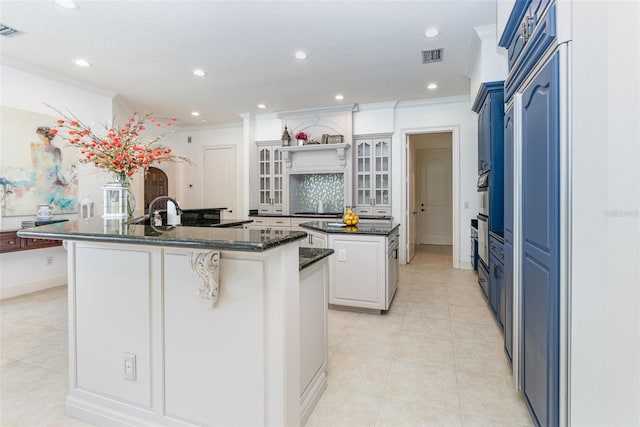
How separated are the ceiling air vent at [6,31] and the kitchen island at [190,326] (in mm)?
2982

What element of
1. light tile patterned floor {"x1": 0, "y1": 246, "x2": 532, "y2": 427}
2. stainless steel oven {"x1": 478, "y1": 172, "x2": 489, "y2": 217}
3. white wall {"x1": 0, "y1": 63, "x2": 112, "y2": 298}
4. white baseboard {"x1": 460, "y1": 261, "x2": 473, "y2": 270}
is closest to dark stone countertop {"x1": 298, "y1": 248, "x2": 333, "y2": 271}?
light tile patterned floor {"x1": 0, "y1": 246, "x2": 532, "y2": 427}

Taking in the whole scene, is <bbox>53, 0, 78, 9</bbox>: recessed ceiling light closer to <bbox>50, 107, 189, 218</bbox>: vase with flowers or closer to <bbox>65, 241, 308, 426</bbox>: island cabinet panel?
<bbox>50, 107, 189, 218</bbox>: vase with flowers

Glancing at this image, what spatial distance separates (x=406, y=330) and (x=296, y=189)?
407cm

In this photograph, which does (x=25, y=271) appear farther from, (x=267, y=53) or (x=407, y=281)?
(x=407, y=281)

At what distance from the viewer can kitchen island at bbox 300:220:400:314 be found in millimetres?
3164

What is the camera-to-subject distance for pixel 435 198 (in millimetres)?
8297

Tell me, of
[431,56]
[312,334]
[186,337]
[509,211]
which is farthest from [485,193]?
[186,337]

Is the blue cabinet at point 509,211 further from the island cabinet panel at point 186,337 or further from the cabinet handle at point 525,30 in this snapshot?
the island cabinet panel at point 186,337

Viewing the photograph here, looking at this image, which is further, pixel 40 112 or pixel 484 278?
pixel 40 112

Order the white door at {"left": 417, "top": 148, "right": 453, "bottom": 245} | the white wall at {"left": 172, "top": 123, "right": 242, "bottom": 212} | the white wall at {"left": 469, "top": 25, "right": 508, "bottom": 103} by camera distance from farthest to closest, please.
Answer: the white door at {"left": 417, "top": 148, "right": 453, "bottom": 245}, the white wall at {"left": 172, "top": 123, "right": 242, "bottom": 212}, the white wall at {"left": 469, "top": 25, "right": 508, "bottom": 103}

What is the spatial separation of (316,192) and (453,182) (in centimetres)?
261

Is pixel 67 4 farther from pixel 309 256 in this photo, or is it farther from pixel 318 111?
pixel 318 111

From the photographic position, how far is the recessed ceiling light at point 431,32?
3.19 m

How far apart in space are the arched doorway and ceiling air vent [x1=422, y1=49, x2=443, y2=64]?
580 centimetres
